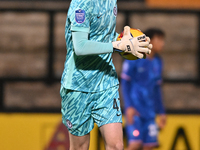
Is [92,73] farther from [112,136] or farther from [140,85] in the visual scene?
[140,85]

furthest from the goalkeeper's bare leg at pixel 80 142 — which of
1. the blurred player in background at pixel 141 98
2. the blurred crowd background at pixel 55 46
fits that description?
the blurred crowd background at pixel 55 46

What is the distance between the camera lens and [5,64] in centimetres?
718

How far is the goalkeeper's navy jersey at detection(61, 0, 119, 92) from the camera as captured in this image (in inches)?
118

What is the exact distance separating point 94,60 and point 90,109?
1.28 ft

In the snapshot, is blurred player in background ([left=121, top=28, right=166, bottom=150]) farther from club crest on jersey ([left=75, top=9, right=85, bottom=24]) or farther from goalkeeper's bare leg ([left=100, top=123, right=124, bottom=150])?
club crest on jersey ([left=75, top=9, right=85, bottom=24])

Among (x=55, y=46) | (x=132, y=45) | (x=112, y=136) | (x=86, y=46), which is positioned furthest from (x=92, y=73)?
(x=55, y=46)

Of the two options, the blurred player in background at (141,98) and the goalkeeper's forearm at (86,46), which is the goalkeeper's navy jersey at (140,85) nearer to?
the blurred player in background at (141,98)

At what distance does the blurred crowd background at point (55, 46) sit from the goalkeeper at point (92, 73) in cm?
363

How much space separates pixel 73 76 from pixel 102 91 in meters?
0.26

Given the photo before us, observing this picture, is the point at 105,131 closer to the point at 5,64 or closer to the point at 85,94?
the point at 85,94

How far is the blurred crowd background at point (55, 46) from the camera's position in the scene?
6.85m

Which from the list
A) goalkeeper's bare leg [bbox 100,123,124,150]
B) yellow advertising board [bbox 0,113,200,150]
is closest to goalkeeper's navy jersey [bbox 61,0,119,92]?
goalkeeper's bare leg [bbox 100,123,124,150]

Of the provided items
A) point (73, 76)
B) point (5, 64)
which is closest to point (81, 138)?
point (73, 76)

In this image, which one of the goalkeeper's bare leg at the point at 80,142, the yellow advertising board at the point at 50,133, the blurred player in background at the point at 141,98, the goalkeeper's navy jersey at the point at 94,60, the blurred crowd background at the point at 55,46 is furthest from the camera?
the blurred crowd background at the point at 55,46
